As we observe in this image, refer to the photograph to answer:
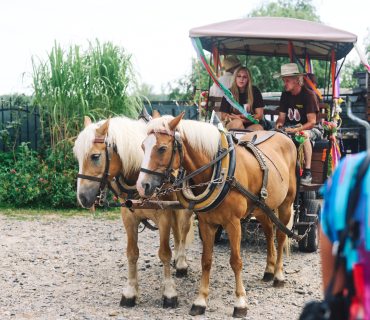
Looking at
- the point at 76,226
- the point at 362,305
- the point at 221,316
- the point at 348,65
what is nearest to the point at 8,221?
the point at 76,226

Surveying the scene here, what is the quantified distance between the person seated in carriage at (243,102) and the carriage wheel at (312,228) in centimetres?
121

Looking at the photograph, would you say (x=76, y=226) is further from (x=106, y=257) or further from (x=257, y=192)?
(x=257, y=192)

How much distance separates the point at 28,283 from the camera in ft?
12.4

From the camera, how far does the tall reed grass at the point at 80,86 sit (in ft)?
22.8

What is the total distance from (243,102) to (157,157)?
8.42 feet

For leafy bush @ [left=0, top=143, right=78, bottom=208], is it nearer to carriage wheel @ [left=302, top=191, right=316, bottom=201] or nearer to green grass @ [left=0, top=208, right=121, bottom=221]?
green grass @ [left=0, top=208, right=121, bottom=221]

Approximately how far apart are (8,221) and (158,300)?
386 centimetres

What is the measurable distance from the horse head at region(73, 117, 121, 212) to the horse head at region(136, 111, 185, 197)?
0.41m

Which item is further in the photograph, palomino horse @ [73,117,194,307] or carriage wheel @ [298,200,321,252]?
carriage wheel @ [298,200,321,252]

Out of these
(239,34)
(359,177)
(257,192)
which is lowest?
(257,192)

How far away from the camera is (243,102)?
196 inches

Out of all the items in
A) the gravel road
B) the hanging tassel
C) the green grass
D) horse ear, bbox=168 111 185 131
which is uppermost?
horse ear, bbox=168 111 185 131

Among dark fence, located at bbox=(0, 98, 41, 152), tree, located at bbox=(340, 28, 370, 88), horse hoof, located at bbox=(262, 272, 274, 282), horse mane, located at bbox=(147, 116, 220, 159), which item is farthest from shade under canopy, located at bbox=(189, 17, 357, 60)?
tree, located at bbox=(340, 28, 370, 88)

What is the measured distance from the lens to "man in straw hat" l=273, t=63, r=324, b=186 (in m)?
4.57
